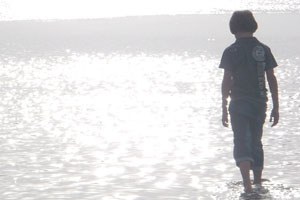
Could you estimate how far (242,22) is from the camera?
28.0 feet

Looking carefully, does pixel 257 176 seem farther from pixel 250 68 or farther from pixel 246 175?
pixel 250 68

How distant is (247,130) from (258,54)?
2.06ft

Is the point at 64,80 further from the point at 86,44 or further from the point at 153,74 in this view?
the point at 86,44

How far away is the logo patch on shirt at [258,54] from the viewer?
8523 millimetres

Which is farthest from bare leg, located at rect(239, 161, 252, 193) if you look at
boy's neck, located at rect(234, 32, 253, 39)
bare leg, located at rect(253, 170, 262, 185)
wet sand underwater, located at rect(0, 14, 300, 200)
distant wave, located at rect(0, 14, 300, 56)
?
distant wave, located at rect(0, 14, 300, 56)

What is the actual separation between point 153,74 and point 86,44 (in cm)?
1290

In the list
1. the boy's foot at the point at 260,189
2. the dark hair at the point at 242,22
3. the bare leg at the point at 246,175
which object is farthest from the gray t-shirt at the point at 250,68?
the boy's foot at the point at 260,189

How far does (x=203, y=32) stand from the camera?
39.4m

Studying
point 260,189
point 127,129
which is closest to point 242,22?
point 260,189

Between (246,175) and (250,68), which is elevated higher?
(250,68)

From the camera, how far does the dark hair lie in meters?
8.52

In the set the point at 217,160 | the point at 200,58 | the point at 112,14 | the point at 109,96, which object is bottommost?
the point at 217,160

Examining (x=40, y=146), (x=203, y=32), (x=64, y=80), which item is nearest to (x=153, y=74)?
(x=64, y=80)

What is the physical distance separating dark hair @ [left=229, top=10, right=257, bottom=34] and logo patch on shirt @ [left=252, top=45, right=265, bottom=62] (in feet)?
0.52
